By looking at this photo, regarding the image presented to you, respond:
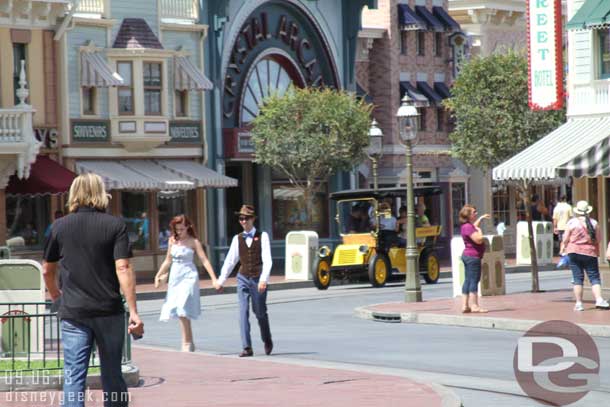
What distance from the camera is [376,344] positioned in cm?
2059

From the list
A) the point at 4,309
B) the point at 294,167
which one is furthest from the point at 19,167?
the point at 4,309

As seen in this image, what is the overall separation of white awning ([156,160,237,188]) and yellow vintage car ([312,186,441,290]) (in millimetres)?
7905

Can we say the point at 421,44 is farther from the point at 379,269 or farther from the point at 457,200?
the point at 379,269

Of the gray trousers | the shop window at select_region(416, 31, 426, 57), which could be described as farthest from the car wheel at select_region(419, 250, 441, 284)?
the shop window at select_region(416, 31, 426, 57)

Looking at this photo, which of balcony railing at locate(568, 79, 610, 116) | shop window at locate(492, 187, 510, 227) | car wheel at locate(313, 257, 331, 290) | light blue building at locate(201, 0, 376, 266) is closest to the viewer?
balcony railing at locate(568, 79, 610, 116)

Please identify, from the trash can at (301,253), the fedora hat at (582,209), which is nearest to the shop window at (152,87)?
the trash can at (301,253)

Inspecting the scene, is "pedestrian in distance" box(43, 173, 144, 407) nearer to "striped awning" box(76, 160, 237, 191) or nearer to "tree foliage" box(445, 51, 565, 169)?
"striped awning" box(76, 160, 237, 191)

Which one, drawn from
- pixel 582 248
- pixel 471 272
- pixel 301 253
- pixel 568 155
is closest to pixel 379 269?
pixel 301 253

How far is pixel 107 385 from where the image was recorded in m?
10.9

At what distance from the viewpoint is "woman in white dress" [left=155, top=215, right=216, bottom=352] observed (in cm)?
1908

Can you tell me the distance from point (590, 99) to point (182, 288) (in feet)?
39.7

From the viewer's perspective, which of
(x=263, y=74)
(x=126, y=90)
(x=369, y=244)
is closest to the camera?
(x=369, y=244)

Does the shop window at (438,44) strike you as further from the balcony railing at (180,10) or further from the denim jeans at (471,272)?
the denim jeans at (471,272)

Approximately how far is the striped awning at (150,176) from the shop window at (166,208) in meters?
0.88
